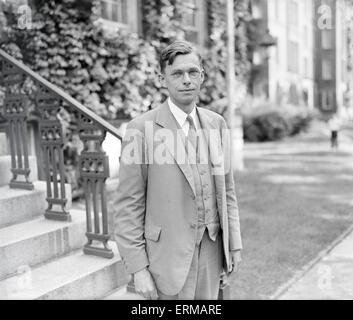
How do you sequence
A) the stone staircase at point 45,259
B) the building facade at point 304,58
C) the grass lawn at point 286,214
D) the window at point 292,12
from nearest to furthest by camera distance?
the stone staircase at point 45,259 → the grass lawn at point 286,214 → the building facade at point 304,58 → the window at point 292,12

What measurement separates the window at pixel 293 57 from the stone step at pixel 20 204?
30.2 metres

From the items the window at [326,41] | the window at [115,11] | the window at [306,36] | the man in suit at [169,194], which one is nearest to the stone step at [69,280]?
the man in suit at [169,194]

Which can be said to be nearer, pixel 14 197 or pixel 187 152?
pixel 187 152

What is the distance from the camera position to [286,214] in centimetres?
751

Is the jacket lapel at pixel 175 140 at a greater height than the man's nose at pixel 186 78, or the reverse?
the man's nose at pixel 186 78

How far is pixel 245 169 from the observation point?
40.5 feet

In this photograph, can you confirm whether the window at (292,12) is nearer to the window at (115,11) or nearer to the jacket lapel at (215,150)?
the window at (115,11)

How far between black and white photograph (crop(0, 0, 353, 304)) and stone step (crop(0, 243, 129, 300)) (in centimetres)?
1

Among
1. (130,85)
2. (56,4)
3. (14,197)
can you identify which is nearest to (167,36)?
(130,85)

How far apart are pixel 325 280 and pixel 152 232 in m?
2.98

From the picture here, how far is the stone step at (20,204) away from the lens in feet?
13.6

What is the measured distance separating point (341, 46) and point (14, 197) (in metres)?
41.6

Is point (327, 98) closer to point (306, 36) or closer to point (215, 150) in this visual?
point (306, 36)
